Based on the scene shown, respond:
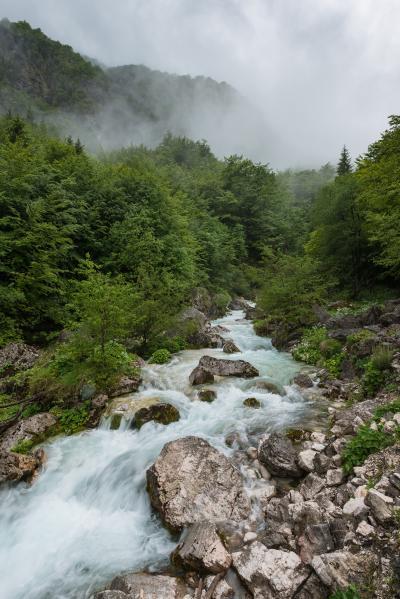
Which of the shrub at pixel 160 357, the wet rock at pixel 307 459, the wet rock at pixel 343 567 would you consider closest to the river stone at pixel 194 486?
the wet rock at pixel 307 459

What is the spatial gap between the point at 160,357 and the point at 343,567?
901cm

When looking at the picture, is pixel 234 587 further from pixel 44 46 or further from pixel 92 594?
pixel 44 46

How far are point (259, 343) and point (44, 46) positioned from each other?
4193 inches

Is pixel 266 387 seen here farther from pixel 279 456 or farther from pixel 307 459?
pixel 307 459

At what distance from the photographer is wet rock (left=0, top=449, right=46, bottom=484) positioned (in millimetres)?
6059

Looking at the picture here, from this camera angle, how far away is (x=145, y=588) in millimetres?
3801

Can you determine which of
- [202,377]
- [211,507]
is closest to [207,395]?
[202,377]

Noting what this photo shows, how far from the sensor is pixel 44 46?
275ft

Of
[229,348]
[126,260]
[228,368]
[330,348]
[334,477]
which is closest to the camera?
[334,477]

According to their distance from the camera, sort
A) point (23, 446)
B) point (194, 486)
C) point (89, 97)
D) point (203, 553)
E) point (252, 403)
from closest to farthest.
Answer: point (203, 553)
point (194, 486)
point (23, 446)
point (252, 403)
point (89, 97)

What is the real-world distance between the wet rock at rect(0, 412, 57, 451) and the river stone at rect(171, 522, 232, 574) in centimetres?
459

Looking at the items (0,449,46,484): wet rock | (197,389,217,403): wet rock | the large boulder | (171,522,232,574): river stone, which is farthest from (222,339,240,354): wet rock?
the large boulder

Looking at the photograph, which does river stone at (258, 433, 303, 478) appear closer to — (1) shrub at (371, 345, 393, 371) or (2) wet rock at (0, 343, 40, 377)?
(1) shrub at (371, 345, 393, 371)

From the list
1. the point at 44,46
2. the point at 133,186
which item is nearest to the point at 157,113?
the point at 44,46
